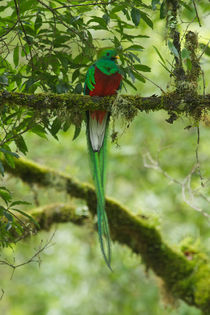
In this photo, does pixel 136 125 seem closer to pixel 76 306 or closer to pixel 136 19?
pixel 76 306

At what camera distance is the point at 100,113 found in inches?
99.1

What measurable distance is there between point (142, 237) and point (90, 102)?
171cm

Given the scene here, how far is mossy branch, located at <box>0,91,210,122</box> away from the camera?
200 cm

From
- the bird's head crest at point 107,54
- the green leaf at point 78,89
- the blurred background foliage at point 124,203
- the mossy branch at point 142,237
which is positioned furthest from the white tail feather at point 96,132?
the blurred background foliage at point 124,203

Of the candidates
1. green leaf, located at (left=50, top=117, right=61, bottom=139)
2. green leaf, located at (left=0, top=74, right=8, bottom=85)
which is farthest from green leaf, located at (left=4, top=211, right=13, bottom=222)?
green leaf, located at (left=0, top=74, right=8, bottom=85)

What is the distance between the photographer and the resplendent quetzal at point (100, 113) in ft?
8.05

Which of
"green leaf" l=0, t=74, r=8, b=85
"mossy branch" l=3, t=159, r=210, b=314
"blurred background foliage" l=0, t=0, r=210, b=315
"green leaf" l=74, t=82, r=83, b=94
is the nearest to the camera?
"green leaf" l=0, t=74, r=8, b=85

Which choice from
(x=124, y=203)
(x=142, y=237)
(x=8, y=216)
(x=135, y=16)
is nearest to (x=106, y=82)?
(x=135, y=16)

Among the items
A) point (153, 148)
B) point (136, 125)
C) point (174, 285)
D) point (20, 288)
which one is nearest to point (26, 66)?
point (174, 285)

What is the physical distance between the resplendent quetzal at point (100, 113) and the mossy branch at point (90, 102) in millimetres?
384

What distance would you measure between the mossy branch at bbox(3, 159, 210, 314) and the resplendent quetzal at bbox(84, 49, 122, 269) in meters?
0.80

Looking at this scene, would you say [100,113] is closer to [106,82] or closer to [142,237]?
[106,82]

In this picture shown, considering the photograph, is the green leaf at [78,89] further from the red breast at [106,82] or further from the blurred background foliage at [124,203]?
the blurred background foliage at [124,203]

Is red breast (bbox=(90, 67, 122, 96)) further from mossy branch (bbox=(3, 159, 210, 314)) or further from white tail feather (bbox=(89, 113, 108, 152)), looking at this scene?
mossy branch (bbox=(3, 159, 210, 314))
